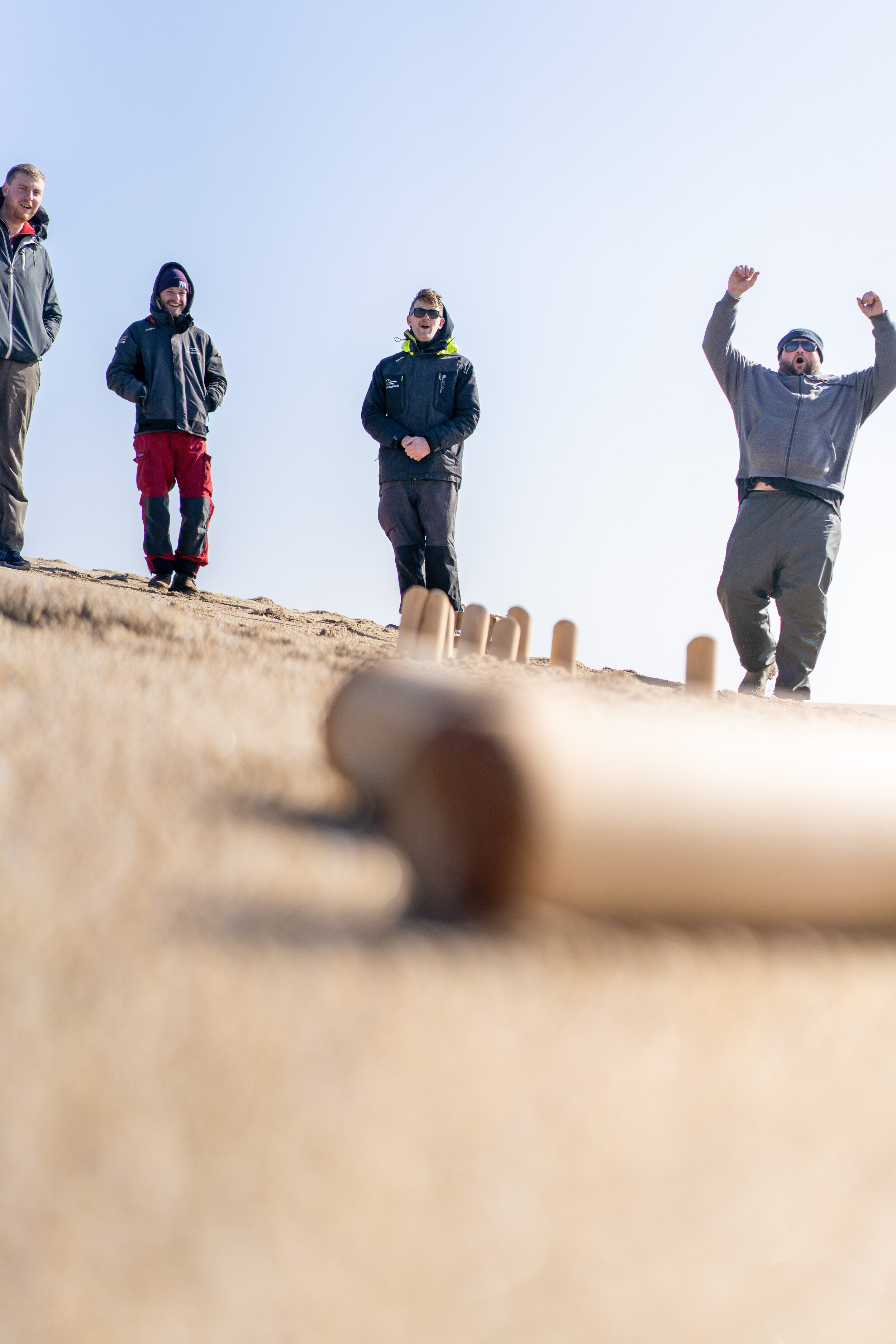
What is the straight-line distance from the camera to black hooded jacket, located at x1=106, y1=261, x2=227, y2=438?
705cm

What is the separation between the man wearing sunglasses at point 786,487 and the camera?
586 centimetres

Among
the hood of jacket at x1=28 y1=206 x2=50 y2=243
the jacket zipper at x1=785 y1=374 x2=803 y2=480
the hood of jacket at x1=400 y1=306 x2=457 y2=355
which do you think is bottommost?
the jacket zipper at x1=785 y1=374 x2=803 y2=480

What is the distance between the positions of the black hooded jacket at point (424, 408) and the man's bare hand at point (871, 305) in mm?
2601

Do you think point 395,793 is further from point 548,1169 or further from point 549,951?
point 548,1169

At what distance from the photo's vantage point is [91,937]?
93 centimetres

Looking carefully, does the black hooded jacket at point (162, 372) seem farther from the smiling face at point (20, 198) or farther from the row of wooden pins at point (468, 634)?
the row of wooden pins at point (468, 634)

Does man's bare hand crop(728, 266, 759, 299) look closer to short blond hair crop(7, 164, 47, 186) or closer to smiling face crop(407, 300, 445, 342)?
smiling face crop(407, 300, 445, 342)

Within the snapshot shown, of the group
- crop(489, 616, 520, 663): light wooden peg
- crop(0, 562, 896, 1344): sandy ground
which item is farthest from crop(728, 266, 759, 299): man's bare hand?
crop(0, 562, 896, 1344): sandy ground

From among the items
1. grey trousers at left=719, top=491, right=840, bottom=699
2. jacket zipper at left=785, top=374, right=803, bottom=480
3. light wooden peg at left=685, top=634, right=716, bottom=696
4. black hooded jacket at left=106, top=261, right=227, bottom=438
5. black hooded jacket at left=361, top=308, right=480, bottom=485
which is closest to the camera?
light wooden peg at left=685, top=634, right=716, bottom=696

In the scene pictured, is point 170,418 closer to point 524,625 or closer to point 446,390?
point 446,390

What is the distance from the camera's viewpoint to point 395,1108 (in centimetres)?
78

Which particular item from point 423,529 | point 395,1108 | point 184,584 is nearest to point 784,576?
point 423,529

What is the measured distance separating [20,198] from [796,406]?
5352mm

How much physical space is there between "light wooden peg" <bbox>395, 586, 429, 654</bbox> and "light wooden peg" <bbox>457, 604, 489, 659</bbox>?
12.0 inches
